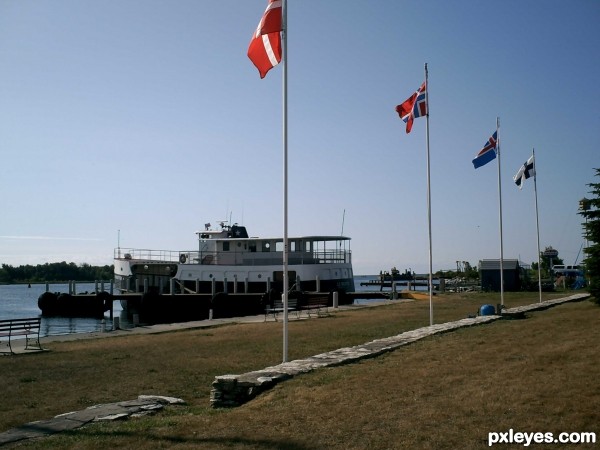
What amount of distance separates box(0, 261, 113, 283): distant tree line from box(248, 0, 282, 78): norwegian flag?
100 metres

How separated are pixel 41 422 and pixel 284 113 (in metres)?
6.45

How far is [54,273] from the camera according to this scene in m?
123

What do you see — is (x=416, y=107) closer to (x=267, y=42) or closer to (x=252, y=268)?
(x=267, y=42)

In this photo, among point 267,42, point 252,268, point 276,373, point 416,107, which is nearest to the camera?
point 276,373

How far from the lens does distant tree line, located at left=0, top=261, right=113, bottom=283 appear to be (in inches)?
4564

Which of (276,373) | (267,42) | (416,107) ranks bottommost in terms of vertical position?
(276,373)

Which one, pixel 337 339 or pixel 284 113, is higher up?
pixel 284 113

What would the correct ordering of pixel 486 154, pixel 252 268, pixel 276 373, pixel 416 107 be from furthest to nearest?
pixel 252 268 < pixel 486 154 < pixel 416 107 < pixel 276 373

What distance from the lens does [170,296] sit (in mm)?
40562

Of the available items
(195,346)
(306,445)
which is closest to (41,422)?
(306,445)

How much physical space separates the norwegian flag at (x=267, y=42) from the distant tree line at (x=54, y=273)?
100 meters

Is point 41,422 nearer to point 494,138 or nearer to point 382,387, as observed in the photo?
point 382,387

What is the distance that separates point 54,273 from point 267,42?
121594 mm

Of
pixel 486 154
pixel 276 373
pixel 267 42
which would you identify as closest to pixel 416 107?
pixel 486 154
